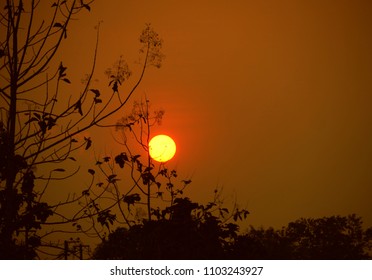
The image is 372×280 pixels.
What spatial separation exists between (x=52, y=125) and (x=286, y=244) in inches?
1102

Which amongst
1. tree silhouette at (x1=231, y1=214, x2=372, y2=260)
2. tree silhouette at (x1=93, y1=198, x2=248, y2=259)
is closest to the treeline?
tree silhouette at (x1=93, y1=198, x2=248, y2=259)

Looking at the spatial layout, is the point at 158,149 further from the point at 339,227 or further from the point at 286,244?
the point at 339,227

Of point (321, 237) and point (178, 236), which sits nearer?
point (178, 236)

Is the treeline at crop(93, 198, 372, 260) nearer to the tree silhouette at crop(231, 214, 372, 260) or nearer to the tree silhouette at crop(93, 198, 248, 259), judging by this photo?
the tree silhouette at crop(93, 198, 248, 259)

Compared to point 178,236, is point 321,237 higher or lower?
higher

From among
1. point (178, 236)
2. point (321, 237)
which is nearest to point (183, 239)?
point (178, 236)

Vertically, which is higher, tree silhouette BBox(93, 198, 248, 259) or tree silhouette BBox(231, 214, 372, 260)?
tree silhouette BBox(231, 214, 372, 260)

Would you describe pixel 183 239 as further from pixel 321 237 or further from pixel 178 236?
pixel 321 237

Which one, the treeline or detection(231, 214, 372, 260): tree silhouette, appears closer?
the treeline

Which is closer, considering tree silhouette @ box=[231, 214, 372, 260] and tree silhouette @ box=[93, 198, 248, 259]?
tree silhouette @ box=[93, 198, 248, 259]

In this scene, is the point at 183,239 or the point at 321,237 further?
the point at 321,237

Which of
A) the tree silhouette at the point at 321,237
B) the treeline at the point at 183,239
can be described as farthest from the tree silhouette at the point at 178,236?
the tree silhouette at the point at 321,237
